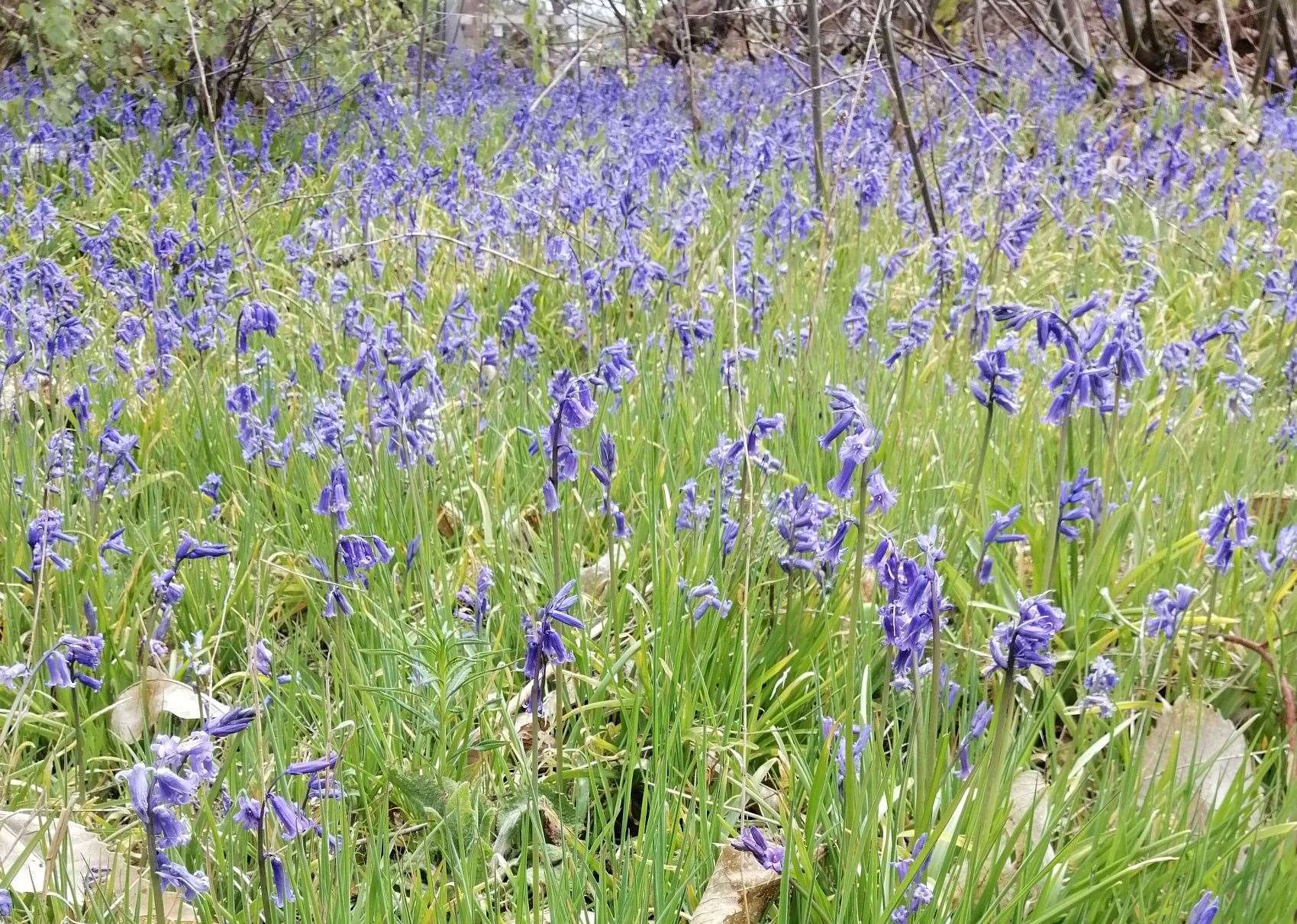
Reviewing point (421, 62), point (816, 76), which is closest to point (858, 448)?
point (816, 76)

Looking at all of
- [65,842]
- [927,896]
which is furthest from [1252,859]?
[65,842]

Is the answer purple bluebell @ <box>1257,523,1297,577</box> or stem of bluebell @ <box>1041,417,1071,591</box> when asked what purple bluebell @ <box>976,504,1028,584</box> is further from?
purple bluebell @ <box>1257,523,1297,577</box>

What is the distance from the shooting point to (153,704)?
72.9 inches

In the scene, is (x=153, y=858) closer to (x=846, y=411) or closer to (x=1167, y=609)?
(x=846, y=411)

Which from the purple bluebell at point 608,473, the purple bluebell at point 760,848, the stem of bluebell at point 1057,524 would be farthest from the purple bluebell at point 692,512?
the purple bluebell at point 760,848

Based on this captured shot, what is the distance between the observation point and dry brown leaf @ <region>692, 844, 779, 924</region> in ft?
4.68

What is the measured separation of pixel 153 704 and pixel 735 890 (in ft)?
3.24

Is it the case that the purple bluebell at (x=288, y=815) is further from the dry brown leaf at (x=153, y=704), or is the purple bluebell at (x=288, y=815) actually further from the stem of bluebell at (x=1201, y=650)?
the stem of bluebell at (x=1201, y=650)

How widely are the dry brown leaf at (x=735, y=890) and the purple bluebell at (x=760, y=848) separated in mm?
32

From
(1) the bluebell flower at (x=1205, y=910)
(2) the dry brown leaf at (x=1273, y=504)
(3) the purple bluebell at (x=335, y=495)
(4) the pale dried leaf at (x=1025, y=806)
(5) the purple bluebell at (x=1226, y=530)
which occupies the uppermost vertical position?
(3) the purple bluebell at (x=335, y=495)

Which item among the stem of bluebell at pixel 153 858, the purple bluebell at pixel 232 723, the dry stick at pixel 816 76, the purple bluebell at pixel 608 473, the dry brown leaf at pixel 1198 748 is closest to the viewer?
the stem of bluebell at pixel 153 858

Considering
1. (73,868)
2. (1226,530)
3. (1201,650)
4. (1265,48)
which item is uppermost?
(1265,48)

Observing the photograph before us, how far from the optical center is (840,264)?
15.0ft

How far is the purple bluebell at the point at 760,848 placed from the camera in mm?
1351
